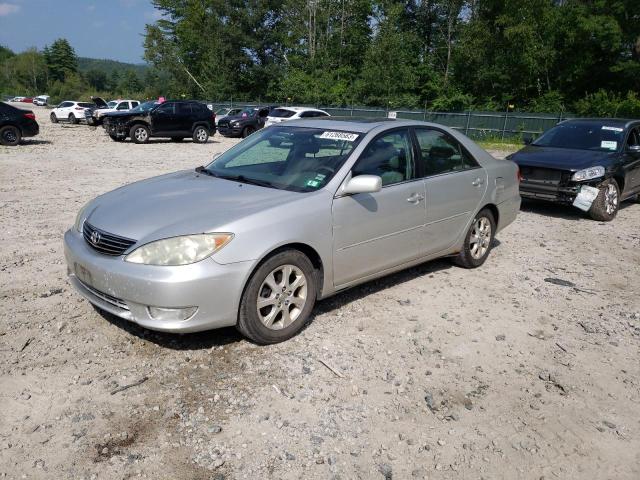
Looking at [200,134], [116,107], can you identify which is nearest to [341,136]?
[200,134]

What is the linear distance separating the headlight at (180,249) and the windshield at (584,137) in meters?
7.99

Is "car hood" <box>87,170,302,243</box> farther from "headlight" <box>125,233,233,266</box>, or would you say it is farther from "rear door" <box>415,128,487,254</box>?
"rear door" <box>415,128,487,254</box>

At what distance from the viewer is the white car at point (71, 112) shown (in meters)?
33.0

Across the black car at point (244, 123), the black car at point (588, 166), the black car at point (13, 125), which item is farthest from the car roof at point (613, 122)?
the black car at point (244, 123)

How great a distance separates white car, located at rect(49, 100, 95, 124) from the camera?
33.0m

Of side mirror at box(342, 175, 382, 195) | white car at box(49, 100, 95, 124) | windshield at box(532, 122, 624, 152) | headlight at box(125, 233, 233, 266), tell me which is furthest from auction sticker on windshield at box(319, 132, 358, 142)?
white car at box(49, 100, 95, 124)

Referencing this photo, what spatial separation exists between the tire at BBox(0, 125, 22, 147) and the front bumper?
16335mm

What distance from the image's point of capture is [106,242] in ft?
11.8

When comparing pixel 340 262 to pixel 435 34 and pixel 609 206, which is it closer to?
pixel 609 206

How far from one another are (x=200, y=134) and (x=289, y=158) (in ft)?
58.9

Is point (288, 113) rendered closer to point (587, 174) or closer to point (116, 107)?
point (116, 107)

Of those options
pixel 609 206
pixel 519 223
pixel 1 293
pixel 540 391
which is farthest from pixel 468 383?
pixel 609 206

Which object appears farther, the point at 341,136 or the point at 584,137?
the point at 584,137

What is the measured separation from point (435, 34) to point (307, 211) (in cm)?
4761
